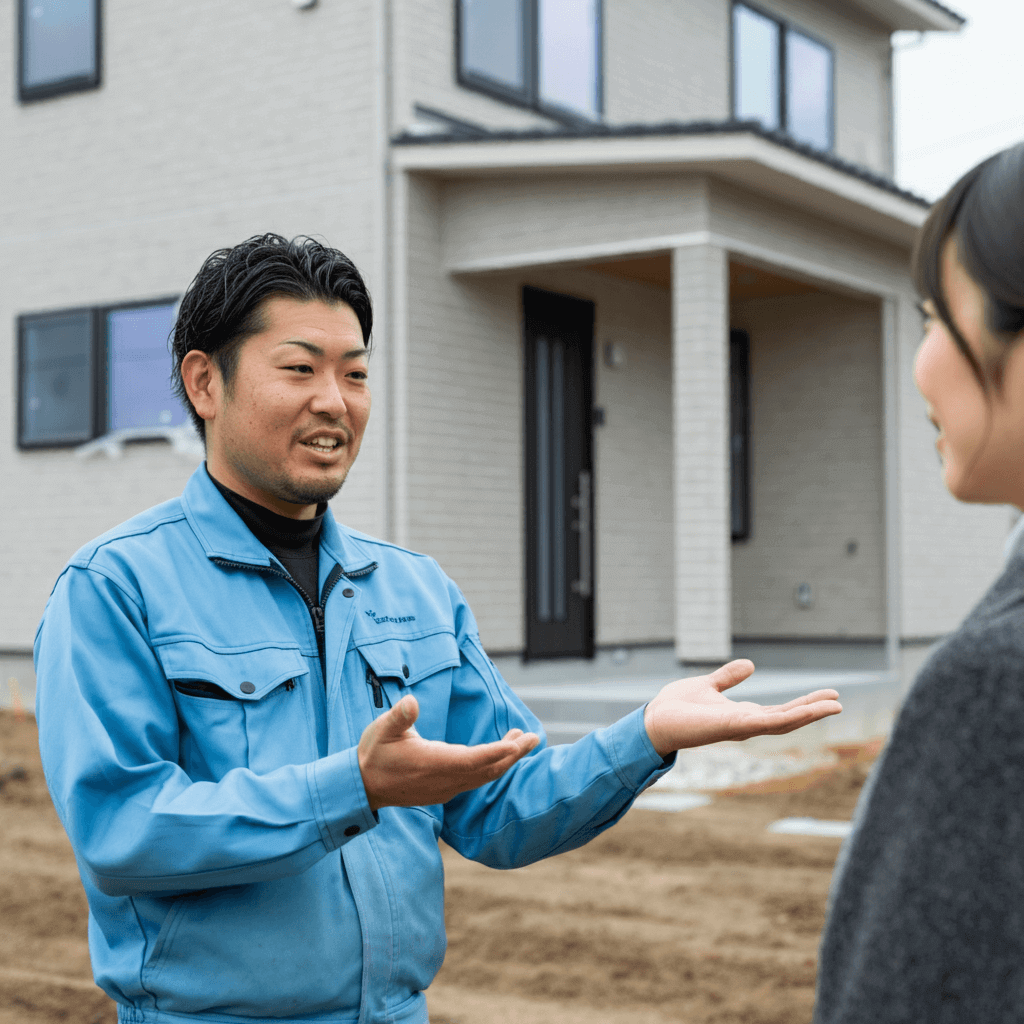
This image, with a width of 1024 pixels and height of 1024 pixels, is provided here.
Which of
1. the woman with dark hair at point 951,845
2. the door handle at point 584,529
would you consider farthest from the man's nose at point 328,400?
the door handle at point 584,529

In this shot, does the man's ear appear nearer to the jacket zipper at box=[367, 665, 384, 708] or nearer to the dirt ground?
the jacket zipper at box=[367, 665, 384, 708]

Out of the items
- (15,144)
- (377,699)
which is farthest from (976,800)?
(15,144)

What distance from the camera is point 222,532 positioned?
2.03 meters

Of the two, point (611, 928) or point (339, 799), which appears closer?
point (339, 799)

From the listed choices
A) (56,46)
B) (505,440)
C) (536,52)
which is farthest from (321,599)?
(56,46)

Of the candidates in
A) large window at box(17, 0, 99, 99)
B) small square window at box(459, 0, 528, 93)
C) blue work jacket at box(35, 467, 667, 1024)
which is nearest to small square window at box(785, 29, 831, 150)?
small square window at box(459, 0, 528, 93)

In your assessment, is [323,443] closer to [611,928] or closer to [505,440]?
[611,928]

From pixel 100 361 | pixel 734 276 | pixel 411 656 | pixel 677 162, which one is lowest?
pixel 411 656

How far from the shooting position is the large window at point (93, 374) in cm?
1069

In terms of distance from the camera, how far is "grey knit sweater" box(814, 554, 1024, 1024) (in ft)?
3.25

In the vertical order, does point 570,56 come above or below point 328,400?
above

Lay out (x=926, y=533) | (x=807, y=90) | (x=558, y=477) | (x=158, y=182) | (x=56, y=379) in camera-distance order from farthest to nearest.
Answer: (x=807, y=90) → (x=926, y=533) → (x=56, y=379) → (x=158, y=182) → (x=558, y=477)

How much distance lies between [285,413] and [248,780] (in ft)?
2.09

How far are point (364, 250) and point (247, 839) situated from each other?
8.11m
